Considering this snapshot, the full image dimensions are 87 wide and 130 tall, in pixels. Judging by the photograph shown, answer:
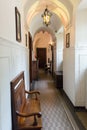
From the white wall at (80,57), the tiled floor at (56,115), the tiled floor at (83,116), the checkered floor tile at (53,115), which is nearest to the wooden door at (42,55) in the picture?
the checkered floor tile at (53,115)

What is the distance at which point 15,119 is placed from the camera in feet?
7.57

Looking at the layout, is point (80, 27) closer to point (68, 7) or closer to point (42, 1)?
point (68, 7)

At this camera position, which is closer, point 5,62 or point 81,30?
point 5,62

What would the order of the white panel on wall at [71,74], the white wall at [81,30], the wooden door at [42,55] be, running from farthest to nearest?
the wooden door at [42,55] < the white panel on wall at [71,74] < the white wall at [81,30]

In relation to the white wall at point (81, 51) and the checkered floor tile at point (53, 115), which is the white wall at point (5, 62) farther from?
the white wall at point (81, 51)

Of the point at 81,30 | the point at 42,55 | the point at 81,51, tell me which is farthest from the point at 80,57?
the point at 42,55

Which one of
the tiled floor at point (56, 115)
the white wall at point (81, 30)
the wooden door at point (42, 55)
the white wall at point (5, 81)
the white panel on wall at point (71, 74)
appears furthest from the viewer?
the wooden door at point (42, 55)

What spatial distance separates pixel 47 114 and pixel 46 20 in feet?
9.17

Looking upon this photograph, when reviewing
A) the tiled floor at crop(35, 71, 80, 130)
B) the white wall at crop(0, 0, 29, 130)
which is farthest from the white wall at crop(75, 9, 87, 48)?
the white wall at crop(0, 0, 29, 130)

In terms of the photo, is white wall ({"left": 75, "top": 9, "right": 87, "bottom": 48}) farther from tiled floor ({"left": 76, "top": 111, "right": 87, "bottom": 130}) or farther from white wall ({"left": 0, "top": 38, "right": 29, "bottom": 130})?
white wall ({"left": 0, "top": 38, "right": 29, "bottom": 130})

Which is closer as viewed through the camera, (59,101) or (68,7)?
(68,7)

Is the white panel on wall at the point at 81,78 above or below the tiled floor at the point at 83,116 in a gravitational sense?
above

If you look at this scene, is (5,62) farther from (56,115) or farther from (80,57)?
(80,57)

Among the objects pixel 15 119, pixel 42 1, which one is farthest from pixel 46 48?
pixel 15 119
